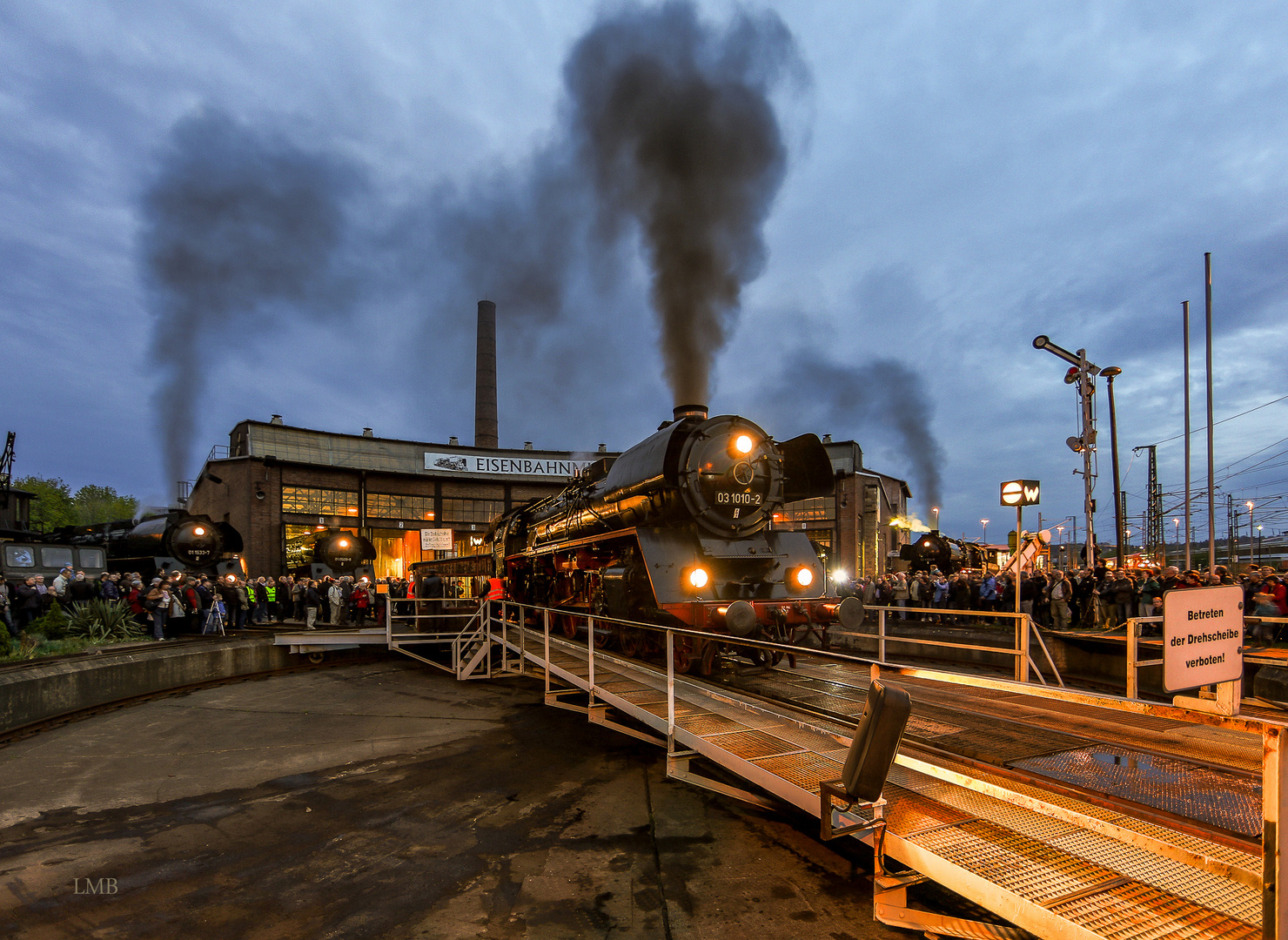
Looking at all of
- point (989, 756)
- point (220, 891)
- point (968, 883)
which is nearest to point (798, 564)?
point (989, 756)

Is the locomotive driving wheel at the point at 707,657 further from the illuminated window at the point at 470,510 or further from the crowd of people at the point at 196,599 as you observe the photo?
the illuminated window at the point at 470,510

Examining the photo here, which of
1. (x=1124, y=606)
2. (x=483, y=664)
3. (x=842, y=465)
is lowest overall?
(x=483, y=664)

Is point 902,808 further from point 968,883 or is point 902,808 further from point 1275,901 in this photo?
point 1275,901

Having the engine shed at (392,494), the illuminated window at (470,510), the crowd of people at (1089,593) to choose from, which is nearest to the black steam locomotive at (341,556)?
the engine shed at (392,494)

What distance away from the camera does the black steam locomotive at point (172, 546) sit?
1733 centimetres

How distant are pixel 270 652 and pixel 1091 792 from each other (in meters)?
14.4

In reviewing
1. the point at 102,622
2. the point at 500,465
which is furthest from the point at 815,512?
the point at 102,622

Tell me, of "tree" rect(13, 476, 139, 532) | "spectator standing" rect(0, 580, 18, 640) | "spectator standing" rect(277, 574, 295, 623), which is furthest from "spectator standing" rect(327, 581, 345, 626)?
"tree" rect(13, 476, 139, 532)

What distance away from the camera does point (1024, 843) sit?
3082 mm

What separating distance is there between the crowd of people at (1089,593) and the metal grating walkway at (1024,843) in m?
6.17

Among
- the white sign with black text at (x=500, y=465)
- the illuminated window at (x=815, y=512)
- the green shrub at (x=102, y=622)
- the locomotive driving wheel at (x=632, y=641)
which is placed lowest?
the green shrub at (x=102, y=622)

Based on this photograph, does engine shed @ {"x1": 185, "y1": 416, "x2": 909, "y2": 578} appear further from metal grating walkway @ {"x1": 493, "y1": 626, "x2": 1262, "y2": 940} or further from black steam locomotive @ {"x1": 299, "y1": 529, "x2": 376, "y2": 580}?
metal grating walkway @ {"x1": 493, "y1": 626, "x2": 1262, "y2": 940}

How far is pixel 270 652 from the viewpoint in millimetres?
13461

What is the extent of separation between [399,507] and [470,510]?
337 centimetres
